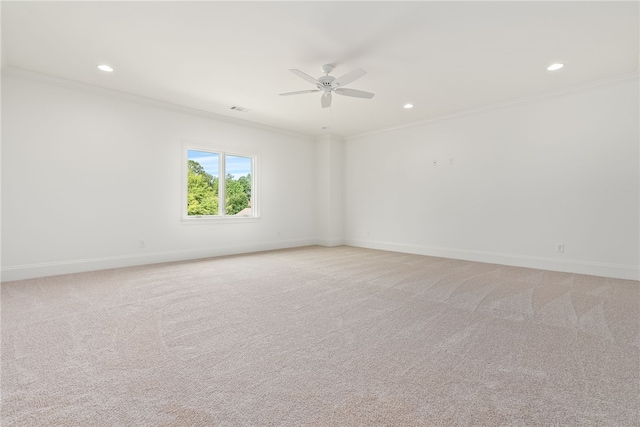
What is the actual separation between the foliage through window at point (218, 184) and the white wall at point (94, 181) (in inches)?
10.2

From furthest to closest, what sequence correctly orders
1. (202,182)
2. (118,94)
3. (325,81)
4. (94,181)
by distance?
1. (202,182)
2. (118,94)
3. (94,181)
4. (325,81)

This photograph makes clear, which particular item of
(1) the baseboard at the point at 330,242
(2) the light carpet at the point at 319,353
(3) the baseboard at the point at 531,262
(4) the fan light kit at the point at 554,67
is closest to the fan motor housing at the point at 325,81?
(2) the light carpet at the point at 319,353

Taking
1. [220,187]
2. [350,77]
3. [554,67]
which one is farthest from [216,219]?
[554,67]

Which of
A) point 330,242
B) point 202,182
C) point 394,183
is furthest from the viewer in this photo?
point 330,242

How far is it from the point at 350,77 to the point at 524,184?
11.5 feet

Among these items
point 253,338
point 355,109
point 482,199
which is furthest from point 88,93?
point 482,199

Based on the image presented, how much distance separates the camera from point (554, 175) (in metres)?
4.46

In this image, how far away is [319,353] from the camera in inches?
77.6

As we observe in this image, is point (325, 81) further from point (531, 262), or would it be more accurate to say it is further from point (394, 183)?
point (531, 262)

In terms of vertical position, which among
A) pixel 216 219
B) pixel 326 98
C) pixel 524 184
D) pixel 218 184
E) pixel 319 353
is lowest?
pixel 319 353

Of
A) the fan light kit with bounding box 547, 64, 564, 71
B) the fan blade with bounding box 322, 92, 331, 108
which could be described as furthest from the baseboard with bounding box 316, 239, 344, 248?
the fan light kit with bounding box 547, 64, 564, 71

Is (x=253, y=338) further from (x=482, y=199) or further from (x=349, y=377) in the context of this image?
(x=482, y=199)

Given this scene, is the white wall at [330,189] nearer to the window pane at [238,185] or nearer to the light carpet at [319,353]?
the window pane at [238,185]

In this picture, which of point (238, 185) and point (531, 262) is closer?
point (531, 262)
